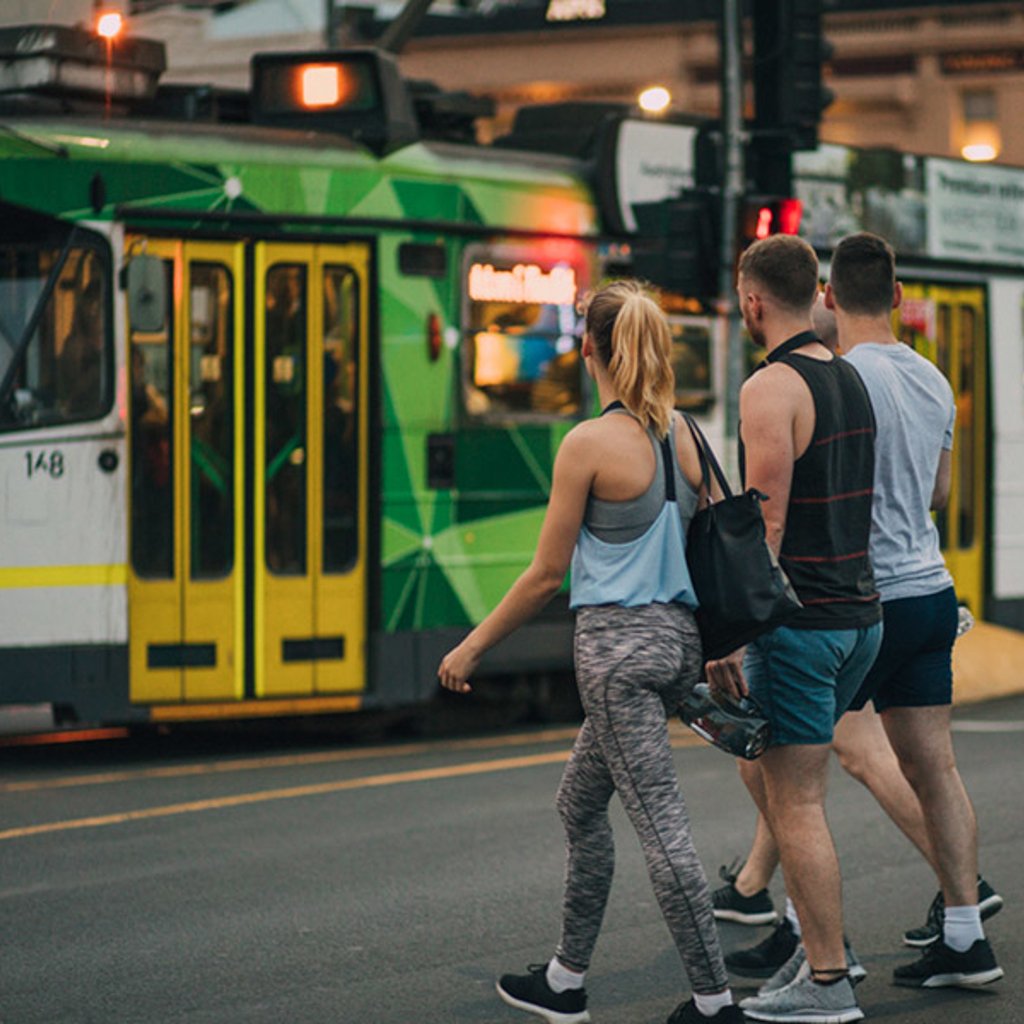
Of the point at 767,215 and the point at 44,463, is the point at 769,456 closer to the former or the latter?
the point at 44,463

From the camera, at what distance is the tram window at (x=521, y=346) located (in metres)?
11.9

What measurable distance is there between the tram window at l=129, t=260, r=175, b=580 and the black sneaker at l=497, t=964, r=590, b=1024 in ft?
17.4

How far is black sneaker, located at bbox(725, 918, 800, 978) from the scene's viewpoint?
6.49 metres

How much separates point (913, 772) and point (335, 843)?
298 cm

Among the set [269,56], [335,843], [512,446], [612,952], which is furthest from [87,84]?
[612,952]

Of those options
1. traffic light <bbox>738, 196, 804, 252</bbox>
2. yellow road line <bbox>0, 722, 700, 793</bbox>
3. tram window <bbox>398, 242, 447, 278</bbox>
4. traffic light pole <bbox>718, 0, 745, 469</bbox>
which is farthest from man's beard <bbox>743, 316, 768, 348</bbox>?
traffic light <bbox>738, 196, 804, 252</bbox>

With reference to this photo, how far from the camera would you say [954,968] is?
6.28 meters

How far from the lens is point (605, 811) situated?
230 inches

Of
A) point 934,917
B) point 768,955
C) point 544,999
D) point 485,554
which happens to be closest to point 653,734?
point 544,999

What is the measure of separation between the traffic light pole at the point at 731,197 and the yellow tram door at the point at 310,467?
2.28 meters

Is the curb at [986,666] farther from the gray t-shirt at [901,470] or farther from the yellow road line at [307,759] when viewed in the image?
the gray t-shirt at [901,470]

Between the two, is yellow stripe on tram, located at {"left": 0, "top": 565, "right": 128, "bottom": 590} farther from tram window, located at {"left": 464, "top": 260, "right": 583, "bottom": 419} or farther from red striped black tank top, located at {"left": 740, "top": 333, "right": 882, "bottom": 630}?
red striped black tank top, located at {"left": 740, "top": 333, "right": 882, "bottom": 630}

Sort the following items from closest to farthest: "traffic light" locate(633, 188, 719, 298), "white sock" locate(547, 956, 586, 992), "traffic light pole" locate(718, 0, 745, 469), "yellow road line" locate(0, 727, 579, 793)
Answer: "white sock" locate(547, 956, 586, 992) → "yellow road line" locate(0, 727, 579, 793) → "traffic light" locate(633, 188, 719, 298) → "traffic light pole" locate(718, 0, 745, 469)

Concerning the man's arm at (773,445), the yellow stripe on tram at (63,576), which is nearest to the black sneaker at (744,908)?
the man's arm at (773,445)
